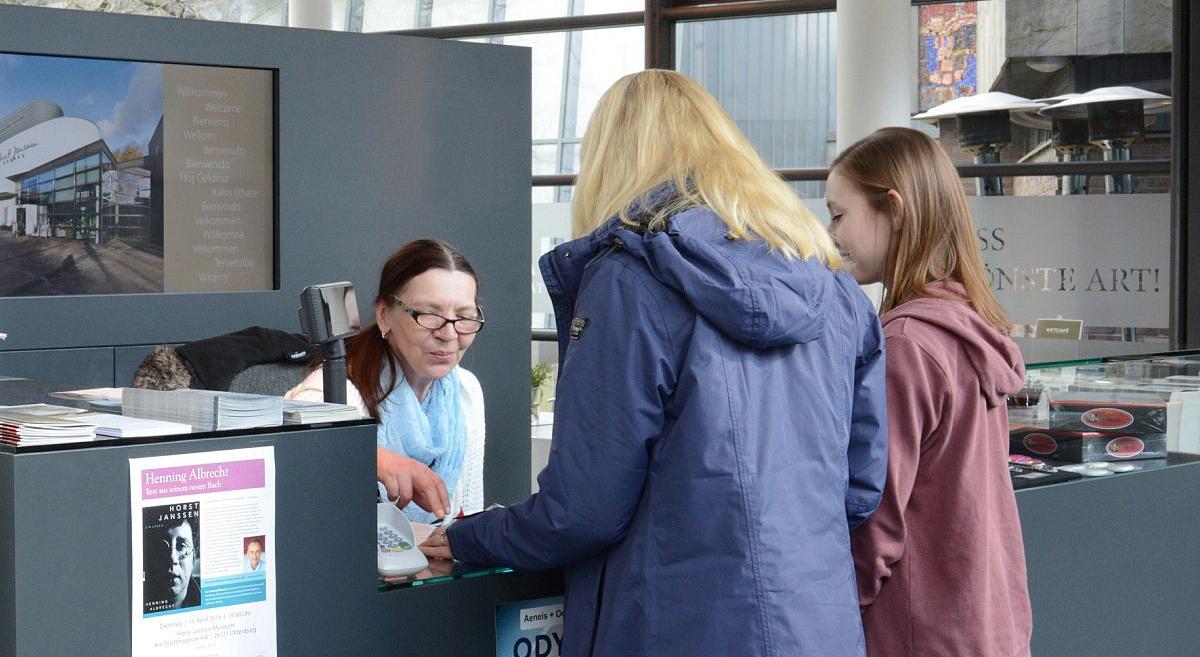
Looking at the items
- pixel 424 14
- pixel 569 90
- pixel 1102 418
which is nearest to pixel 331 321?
pixel 1102 418

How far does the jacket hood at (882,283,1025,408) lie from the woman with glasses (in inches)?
46.8

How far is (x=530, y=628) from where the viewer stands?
1.79 m

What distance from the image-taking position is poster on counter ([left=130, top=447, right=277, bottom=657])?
4.76 ft

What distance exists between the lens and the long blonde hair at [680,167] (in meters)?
1.58

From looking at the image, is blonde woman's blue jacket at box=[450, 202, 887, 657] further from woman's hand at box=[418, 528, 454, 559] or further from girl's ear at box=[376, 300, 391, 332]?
girl's ear at box=[376, 300, 391, 332]

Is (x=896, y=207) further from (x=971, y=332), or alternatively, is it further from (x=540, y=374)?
(x=540, y=374)

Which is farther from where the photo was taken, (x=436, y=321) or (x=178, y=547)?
(x=436, y=321)

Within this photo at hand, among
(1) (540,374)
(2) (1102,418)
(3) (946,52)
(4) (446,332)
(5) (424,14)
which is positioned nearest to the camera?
(4) (446,332)

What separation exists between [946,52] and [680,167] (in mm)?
5679

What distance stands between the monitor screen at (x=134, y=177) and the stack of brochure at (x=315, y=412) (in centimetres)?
337


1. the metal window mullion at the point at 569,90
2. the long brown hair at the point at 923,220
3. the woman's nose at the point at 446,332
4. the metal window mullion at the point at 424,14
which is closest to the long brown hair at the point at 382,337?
the woman's nose at the point at 446,332

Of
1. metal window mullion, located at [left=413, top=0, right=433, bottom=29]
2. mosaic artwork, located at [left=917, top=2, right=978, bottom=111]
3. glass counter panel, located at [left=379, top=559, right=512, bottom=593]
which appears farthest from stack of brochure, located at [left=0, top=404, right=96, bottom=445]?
metal window mullion, located at [left=413, top=0, right=433, bottom=29]

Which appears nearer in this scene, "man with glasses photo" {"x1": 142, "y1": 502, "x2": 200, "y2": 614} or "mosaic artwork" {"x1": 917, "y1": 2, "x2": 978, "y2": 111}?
"man with glasses photo" {"x1": 142, "y1": 502, "x2": 200, "y2": 614}

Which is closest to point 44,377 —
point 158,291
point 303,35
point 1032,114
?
point 158,291
